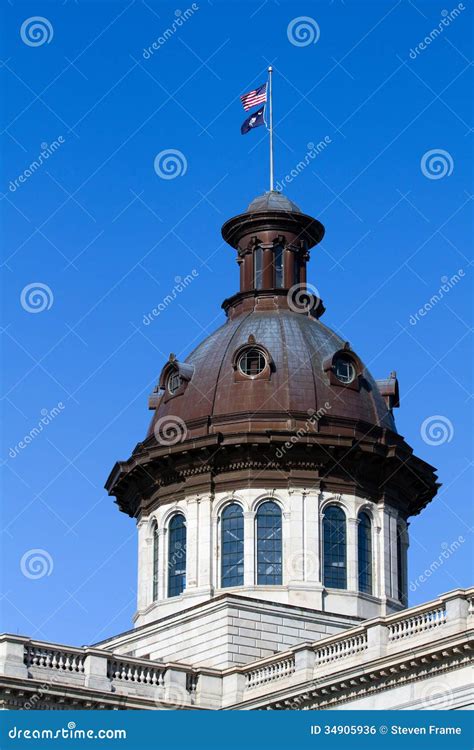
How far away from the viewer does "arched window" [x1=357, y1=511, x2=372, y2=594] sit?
61.5 m

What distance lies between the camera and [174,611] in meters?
61.0

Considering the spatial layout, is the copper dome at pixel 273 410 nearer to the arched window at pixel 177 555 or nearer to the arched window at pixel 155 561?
the arched window at pixel 155 561

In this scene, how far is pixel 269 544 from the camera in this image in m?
60.7

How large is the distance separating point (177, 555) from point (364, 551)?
22.2ft

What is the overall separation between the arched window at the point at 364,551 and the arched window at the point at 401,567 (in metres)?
1.82

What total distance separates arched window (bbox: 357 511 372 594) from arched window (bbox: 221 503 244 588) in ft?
14.2

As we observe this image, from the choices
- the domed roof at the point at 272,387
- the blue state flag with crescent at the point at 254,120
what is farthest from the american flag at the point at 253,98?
the domed roof at the point at 272,387

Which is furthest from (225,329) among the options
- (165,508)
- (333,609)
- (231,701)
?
(231,701)

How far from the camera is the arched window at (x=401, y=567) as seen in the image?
63344mm

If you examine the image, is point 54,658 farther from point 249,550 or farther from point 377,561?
point 377,561

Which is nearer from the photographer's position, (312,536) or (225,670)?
(225,670)

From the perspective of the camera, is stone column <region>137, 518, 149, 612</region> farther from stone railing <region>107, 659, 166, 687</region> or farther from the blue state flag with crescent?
the blue state flag with crescent

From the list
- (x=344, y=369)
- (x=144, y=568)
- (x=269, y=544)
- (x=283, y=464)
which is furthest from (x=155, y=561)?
(x=344, y=369)

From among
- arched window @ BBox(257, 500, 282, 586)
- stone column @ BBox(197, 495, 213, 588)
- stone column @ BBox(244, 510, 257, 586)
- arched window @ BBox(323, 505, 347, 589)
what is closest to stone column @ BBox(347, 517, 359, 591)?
arched window @ BBox(323, 505, 347, 589)
